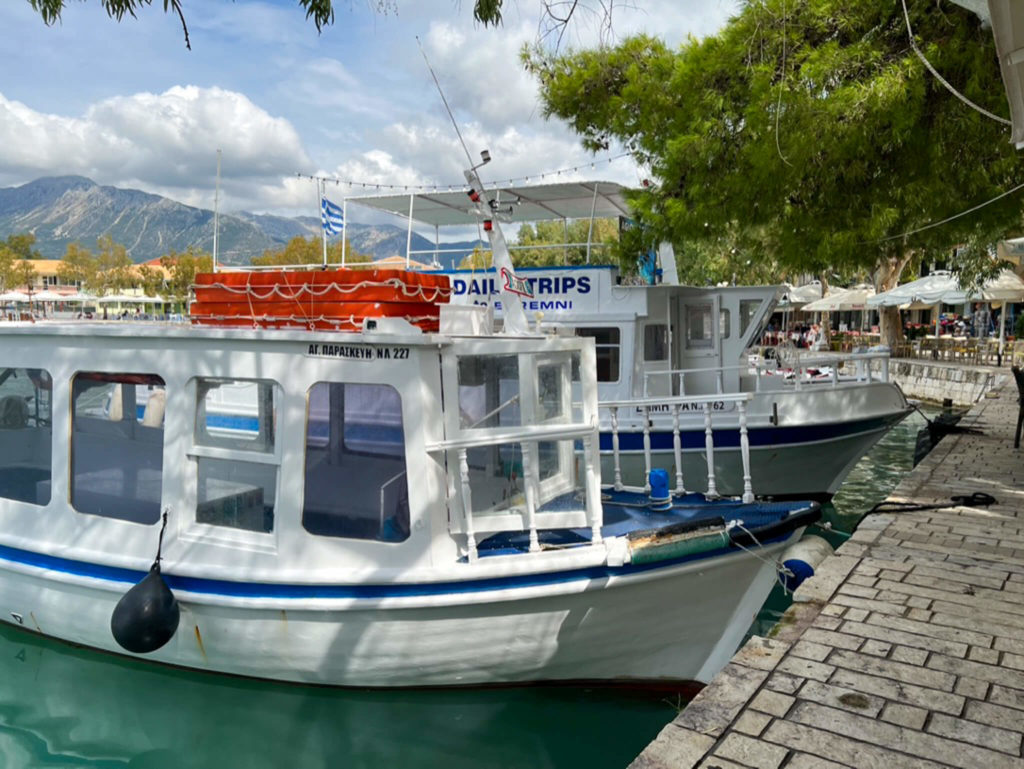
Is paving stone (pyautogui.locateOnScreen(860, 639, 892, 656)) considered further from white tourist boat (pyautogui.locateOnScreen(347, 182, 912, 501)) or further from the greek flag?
the greek flag

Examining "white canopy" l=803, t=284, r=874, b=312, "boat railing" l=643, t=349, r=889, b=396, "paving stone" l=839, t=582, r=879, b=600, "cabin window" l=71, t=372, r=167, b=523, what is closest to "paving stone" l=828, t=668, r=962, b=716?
"paving stone" l=839, t=582, r=879, b=600

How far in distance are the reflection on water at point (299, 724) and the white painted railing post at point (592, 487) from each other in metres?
1.24

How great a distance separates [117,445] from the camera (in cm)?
543

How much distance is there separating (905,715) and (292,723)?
145 inches

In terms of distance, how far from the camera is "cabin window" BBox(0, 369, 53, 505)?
562 cm

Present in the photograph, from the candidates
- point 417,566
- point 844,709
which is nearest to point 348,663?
point 417,566

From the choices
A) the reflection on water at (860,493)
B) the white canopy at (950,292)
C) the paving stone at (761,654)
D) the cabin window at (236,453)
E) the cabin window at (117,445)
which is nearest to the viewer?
the paving stone at (761,654)

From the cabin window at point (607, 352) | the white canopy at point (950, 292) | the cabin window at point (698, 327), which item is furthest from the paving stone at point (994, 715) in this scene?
the white canopy at point (950, 292)

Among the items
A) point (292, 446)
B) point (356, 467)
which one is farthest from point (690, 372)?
point (292, 446)

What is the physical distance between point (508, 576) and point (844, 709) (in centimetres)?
205

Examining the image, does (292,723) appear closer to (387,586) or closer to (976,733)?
(387,586)

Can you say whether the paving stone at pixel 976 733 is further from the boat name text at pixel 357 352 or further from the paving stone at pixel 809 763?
the boat name text at pixel 357 352

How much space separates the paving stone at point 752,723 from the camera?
9.37ft

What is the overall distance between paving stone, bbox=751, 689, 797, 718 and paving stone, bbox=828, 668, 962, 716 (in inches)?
11.2
